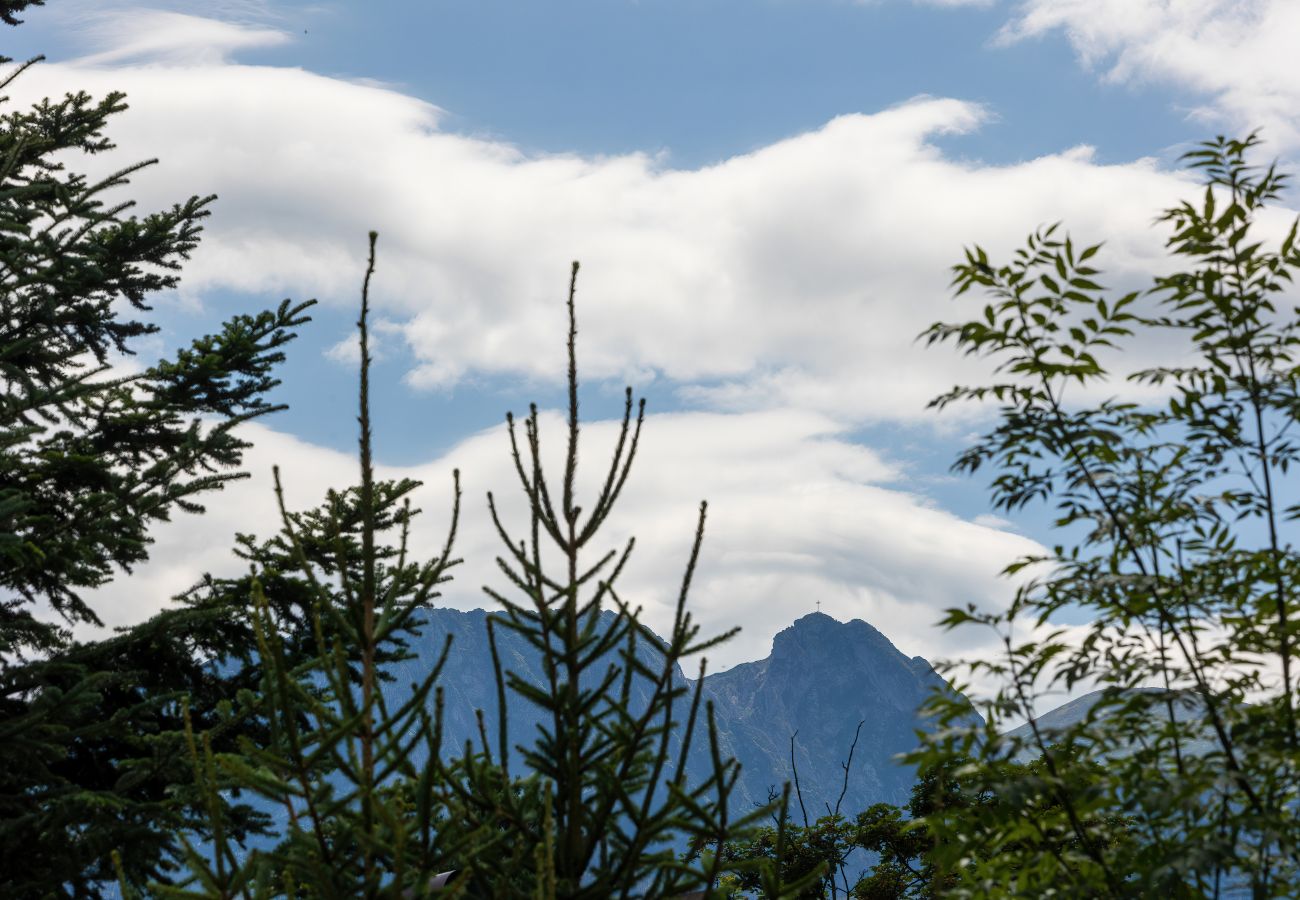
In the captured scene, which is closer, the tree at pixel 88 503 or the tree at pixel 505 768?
the tree at pixel 505 768

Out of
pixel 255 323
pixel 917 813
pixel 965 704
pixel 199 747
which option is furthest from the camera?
pixel 917 813

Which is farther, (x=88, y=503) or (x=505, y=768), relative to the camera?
(x=88, y=503)

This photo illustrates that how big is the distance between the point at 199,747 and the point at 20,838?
5.38ft

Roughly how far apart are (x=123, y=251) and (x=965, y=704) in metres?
11.5

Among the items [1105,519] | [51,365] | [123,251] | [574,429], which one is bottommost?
[574,429]

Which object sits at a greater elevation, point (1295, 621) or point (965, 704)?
point (1295, 621)

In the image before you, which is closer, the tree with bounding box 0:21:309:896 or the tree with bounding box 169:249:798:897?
the tree with bounding box 169:249:798:897

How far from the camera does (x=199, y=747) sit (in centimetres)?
1087

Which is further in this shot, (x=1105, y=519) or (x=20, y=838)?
(x=20, y=838)

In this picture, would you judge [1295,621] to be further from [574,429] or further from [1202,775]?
[574,429]

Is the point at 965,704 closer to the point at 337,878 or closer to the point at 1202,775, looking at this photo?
the point at 1202,775

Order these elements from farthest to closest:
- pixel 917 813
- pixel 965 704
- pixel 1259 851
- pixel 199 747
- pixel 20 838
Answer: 1. pixel 917 813
2. pixel 199 747
3. pixel 20 838
4. pixel 965 704
5. pixel 1259 851

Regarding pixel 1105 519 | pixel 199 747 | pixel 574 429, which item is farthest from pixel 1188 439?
pixel 199 747

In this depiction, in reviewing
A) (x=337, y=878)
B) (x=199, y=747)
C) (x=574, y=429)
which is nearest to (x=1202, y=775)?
(x=574, y=429)
